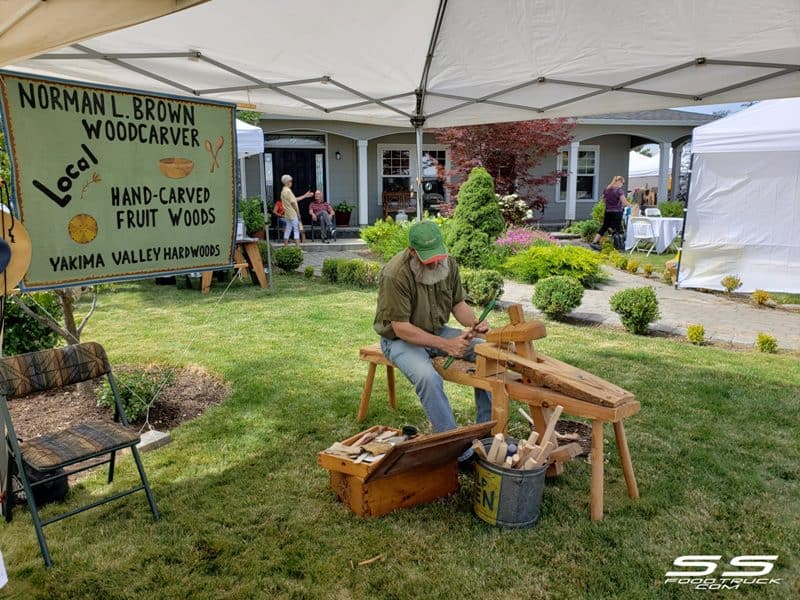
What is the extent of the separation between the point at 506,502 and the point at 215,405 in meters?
2.89

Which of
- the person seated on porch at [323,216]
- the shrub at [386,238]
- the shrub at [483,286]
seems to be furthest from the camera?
the person seated on porch at [323,216]

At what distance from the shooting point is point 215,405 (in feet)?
16.8

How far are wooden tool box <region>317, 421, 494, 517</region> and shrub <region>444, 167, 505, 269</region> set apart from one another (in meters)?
7.32

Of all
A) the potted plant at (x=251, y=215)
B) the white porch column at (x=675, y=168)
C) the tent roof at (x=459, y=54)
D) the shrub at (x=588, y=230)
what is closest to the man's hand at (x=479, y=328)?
the tent roof at (x=459, y=54)

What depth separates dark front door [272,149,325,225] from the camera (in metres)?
19.4

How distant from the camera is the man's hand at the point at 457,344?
12.7ft

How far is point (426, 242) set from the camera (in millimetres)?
3834

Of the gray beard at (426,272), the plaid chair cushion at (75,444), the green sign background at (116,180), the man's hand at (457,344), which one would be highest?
the green sign background at (116,180)

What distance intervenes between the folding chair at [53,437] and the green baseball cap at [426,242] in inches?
77.9

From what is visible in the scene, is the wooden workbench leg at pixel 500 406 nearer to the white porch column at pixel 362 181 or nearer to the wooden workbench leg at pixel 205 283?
the wooden workbench leg at pixel 205 283

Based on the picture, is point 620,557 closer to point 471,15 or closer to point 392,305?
point 392,305

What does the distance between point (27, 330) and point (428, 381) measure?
12.6 feet

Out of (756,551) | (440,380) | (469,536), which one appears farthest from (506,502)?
(756,551)

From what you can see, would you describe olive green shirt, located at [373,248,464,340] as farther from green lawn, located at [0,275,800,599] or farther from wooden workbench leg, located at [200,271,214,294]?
wooden workbench leg, located at [200,271,214,294]
